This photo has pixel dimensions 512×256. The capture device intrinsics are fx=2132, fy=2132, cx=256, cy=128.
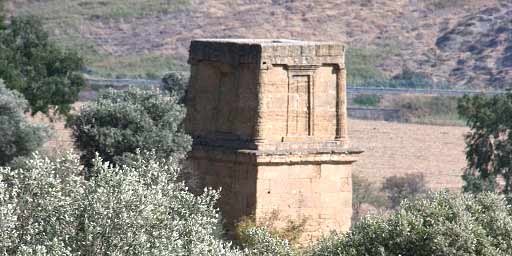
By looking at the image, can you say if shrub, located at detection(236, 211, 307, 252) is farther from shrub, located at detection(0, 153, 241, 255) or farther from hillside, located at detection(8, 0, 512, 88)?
hillside, located at detection(8, 0, 512, 88)

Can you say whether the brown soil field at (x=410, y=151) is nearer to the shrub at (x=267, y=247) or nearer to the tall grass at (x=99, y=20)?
the tall grass at (x=99, y=20)

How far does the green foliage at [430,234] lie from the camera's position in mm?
25547

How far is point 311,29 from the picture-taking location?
88.4 metres

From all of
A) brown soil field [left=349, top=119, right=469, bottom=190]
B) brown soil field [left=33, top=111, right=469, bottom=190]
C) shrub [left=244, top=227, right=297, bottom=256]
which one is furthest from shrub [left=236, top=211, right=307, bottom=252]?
brown soil field [left=349, top=119, right=469, bottom=190]

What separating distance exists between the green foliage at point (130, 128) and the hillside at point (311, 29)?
42986 millimetres

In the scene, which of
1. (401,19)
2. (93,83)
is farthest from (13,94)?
(401,19)

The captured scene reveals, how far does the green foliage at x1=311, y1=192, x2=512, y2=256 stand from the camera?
83.8ft

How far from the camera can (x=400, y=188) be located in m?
51.8

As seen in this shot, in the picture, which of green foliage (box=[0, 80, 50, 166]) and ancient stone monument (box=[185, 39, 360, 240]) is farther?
green foliage (box=[0, 80, 50, 166])

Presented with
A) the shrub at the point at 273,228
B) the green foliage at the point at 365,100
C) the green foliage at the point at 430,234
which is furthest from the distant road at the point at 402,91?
the green foliage at the point at 430,234

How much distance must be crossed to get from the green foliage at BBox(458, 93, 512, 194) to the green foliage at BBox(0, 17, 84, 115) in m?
9.04

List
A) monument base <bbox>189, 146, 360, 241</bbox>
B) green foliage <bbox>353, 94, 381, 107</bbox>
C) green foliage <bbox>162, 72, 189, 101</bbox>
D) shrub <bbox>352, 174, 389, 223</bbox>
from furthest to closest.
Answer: green foliage <bbox>353, 94, 381, 107</bbox> < green foliage <bbox>162, 72, 189, 101</bbox> < shrub <bbox>352, 174, 389, 223</bbox> < monument base <bbox>189, 146, 360, 241</bbox>

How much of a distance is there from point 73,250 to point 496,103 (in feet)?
87.5

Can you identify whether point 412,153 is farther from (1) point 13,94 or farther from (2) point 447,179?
(1) point 13,94
